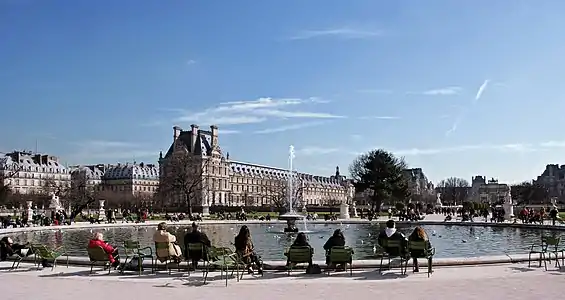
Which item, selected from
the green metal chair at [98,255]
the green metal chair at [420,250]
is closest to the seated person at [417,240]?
the green metal chair at [420,250]

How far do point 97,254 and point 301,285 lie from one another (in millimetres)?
5363

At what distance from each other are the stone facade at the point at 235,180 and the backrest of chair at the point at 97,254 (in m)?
80.2

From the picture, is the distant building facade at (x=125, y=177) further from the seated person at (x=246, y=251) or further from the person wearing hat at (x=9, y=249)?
the seated person at (x=246, y=251)

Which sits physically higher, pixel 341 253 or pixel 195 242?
pixel 195 242

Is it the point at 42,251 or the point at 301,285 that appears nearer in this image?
the point at 301,285

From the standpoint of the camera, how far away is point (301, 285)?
12.1 meters

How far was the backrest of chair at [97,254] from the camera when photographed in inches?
568

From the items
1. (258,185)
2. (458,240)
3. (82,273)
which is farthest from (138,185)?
(82,273)

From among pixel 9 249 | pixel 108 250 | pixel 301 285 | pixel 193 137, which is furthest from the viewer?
pixel 193 137

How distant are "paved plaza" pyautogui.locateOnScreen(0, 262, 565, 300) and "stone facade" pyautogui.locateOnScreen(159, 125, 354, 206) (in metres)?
81.5

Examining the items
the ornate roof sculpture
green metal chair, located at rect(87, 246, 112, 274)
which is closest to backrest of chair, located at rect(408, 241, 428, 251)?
green metal chair, located at rect(87, 246, 112, 274)

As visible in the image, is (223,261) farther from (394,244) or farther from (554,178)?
(554,178)

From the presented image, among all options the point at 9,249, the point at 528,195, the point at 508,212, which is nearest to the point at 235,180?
the point at 528,195

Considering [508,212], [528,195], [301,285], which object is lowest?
[301,285]
